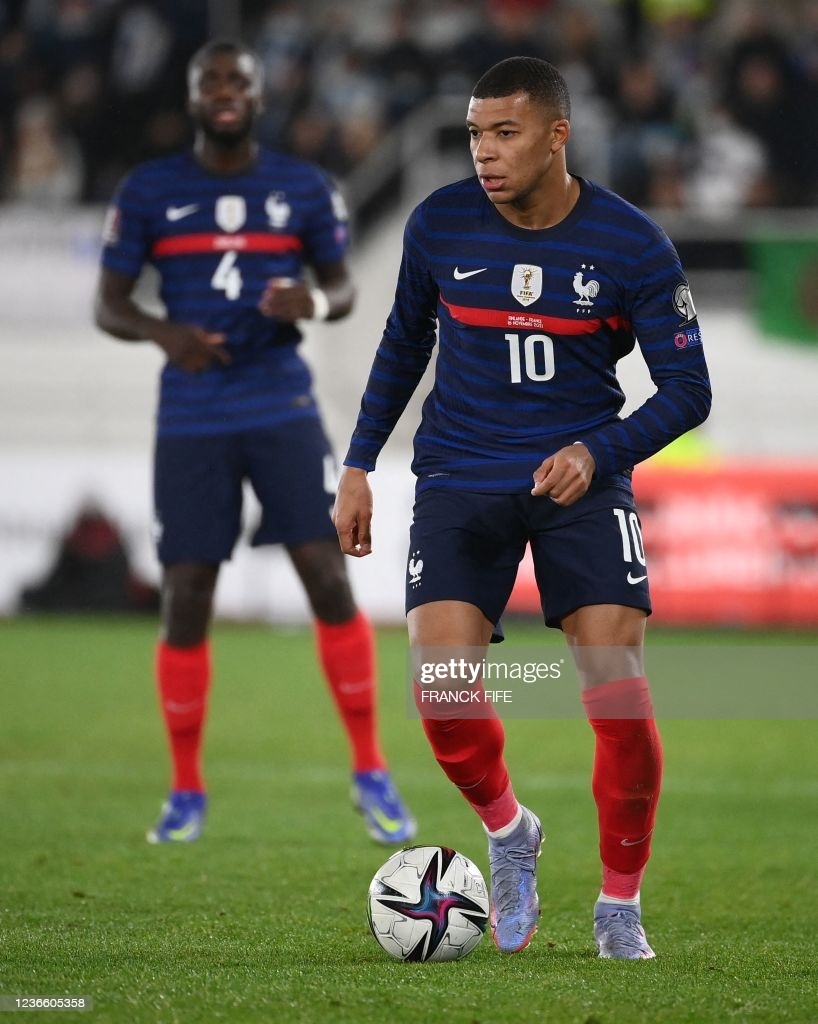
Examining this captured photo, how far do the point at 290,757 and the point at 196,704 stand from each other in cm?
172

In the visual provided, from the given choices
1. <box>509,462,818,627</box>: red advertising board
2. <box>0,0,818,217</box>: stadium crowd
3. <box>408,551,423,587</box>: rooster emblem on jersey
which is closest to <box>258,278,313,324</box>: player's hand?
<box>408,551,423,587</box>: rooster emblem on jersey

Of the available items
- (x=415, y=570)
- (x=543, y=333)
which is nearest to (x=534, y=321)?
(x=543, y=333)

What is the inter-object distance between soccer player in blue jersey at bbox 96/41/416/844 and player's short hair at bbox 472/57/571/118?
1828mm

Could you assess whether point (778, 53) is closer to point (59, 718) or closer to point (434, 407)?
point (59, 718)

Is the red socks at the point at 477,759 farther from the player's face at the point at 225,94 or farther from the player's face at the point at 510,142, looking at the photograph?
the player's face at the point at 225,94

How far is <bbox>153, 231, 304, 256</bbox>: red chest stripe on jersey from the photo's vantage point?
5.82 metres

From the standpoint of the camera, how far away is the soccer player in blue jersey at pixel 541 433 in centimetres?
391

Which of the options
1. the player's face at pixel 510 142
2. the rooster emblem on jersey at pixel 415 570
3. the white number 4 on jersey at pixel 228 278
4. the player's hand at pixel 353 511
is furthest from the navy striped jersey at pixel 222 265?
the player's face at pixel 510 142

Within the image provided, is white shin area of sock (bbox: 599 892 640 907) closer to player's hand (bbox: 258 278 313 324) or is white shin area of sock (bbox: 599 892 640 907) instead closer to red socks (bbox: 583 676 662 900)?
red socks (bbox: 583 676 662 900)

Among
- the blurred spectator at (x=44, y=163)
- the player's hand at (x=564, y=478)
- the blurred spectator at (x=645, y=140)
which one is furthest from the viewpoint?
the blurred spectator at (x=44, y=163)

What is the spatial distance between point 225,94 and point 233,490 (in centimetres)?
134

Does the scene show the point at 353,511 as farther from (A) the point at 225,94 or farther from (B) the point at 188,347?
(A) the point at 225,94

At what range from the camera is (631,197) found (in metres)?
14.8

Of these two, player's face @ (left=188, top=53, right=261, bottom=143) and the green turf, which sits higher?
player's face @ (left=188, top=53, right=261, bottom=143)
